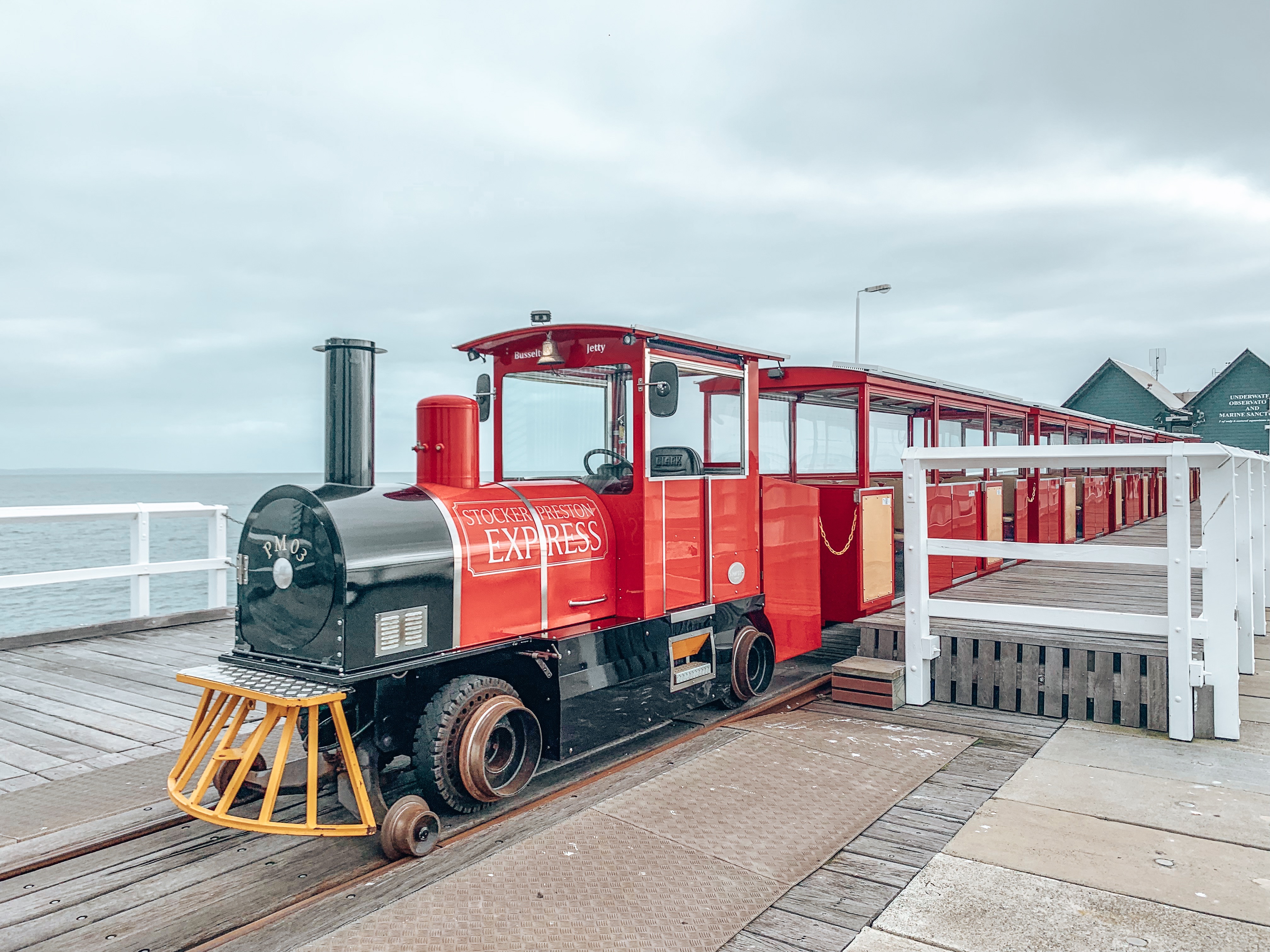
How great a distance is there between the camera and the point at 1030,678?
5000 mm

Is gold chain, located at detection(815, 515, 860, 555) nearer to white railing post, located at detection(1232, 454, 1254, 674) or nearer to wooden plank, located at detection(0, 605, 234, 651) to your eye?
white railing post, located at detection(1232, 454, 1254, 674)

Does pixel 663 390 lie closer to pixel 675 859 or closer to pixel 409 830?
pixel 675 859

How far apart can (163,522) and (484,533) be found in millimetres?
62929

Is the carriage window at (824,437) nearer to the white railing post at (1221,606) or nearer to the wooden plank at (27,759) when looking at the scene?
the white railing post at (1221,606)

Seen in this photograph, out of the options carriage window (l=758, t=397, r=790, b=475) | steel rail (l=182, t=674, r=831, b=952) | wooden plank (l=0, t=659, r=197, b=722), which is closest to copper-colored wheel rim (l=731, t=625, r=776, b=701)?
steel rail (l=182, t=674, r=831, b=952)

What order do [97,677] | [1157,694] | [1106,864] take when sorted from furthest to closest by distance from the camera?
[97,677], [1157,694], [1106,864]

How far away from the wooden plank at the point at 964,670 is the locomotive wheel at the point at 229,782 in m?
3.99

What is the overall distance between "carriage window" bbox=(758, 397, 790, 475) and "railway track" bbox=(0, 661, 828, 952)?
3.70m

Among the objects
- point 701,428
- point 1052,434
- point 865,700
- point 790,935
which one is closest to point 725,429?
point 701,428

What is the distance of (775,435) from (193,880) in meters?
5.55

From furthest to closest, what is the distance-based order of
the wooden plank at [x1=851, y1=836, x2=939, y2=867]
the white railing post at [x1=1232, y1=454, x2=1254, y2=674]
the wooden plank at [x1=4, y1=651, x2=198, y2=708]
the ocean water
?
the ocean water → the white railing post at [x1=1232, y1=454, x2=1254, y2=674] → the wooden plank at [x1=4, y1=651, x2=198, y2=708] → the wooden plank at [x1=851, y1=836, x2=939, y2=867]

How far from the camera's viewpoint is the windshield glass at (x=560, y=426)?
4938 millimetres

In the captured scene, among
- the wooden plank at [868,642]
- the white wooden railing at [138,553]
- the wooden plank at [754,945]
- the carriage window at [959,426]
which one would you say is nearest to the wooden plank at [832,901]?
the wooden plank at [754,945]

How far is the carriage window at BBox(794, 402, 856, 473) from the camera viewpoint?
7.89 metres
